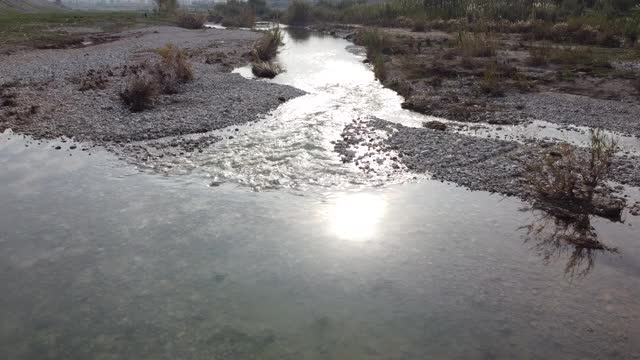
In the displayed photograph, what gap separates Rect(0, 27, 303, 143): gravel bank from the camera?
17.9 metres

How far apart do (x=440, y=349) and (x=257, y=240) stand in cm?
468

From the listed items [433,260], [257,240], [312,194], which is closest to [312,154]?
[312,194]

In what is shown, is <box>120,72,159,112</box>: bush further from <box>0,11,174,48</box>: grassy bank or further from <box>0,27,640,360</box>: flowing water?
<box>0,11,174,48</box>: grassy bank

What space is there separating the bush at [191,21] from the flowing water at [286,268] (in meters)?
49.3

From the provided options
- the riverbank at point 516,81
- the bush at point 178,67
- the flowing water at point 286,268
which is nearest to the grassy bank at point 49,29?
the bush at point 178,67

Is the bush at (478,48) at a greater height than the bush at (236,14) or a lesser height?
lesser

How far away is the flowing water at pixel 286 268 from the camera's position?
305 inches

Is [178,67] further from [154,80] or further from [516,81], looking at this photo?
[516,81]

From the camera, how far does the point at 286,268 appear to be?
9.74m

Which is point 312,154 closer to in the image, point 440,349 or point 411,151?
point 411,151

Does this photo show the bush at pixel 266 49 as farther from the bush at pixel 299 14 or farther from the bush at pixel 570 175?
the bush at pixel 299 14

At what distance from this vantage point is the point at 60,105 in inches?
806

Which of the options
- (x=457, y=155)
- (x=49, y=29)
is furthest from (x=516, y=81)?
(x=49, y=29)

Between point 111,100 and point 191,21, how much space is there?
43697mm
